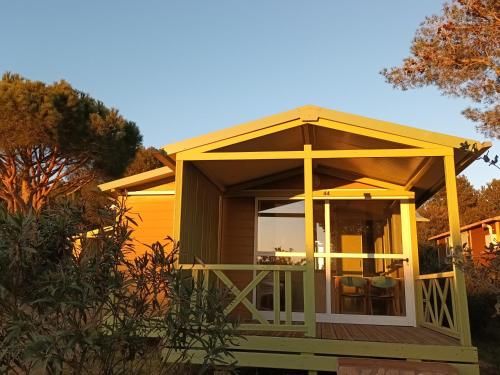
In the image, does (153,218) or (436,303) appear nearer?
(436,303)

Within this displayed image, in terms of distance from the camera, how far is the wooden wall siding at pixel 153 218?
26.1 ft

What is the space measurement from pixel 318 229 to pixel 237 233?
4.60 ft

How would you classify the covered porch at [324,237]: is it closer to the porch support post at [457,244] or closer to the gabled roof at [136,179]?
the porch support post at [457,244]

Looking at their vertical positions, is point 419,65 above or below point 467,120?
above

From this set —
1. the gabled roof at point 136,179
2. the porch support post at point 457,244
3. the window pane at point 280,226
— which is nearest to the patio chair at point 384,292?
the window pane at point 280,226

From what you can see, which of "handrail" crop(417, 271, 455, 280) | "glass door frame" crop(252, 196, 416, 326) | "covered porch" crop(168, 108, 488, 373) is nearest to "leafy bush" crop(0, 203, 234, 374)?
"covered porch" crop(168, 108, 488, 373)

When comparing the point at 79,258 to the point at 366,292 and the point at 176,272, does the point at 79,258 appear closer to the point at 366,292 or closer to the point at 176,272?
the point at 176,272

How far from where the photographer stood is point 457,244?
15.7 feet

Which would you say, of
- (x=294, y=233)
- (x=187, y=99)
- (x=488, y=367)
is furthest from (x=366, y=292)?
(x=187, y=99)

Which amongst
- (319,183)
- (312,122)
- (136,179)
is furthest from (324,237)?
(136,179)

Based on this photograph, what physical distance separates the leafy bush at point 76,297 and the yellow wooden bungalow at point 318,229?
206 centimetres

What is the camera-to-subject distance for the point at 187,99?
14016 millimetres

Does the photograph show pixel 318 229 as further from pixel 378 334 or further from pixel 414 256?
pixel 378 334

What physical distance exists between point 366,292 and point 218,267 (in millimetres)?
2737
